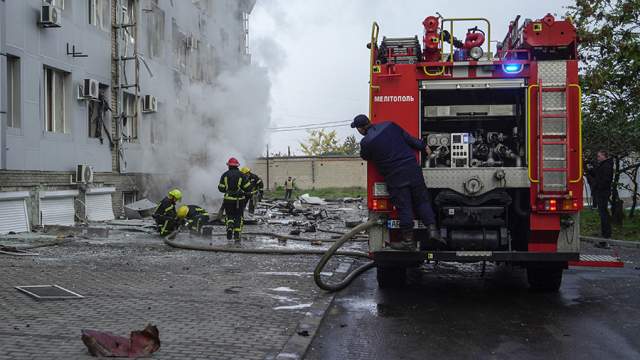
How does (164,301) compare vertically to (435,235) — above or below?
below

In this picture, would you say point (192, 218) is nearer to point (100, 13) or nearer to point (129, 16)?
point (100, 13)

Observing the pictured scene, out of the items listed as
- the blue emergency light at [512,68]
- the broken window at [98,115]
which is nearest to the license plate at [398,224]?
the blue emergency light at [512,68]

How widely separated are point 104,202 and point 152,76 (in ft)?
17.2

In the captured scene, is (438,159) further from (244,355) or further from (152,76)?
(152,76)

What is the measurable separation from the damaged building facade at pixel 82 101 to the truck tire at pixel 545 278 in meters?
9.82

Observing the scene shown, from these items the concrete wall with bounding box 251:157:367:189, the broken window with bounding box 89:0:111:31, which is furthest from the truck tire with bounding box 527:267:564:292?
the concrete wall with bounding box 251:157:367:189

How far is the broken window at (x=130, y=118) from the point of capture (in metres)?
18.7

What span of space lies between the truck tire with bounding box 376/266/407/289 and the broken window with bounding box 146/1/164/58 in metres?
15.3

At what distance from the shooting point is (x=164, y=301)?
652 cm

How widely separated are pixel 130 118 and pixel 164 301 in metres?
13.9

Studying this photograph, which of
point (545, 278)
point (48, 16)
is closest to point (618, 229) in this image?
point (545, 278)

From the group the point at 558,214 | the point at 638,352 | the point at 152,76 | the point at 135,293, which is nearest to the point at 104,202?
the point at 152,76

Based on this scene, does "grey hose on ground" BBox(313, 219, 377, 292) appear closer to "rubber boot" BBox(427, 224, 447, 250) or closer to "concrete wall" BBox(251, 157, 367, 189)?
"rubber boot" BBox(427, 224, 447, 250)

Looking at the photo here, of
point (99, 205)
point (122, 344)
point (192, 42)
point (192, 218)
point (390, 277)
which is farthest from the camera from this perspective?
point (192, 42)
